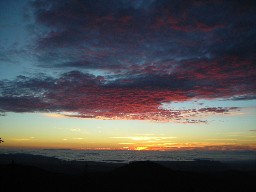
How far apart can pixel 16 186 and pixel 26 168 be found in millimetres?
7561

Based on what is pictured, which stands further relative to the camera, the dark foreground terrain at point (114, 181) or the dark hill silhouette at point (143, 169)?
the dark hill silhouette at point (143, 169)

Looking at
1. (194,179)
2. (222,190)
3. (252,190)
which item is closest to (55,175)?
(194,179)

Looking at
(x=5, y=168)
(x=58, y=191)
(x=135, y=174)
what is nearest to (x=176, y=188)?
(x=135, y=174)

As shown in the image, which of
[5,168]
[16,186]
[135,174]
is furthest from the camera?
[135,174]

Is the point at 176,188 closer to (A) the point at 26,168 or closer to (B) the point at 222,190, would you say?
(B) the point at 222,190

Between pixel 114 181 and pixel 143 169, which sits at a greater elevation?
pixel 143 169

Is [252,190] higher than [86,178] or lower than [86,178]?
lower

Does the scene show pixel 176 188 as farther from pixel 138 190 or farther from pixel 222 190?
pixel 222 190

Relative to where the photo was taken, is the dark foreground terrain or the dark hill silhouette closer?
the dark foreground terrain

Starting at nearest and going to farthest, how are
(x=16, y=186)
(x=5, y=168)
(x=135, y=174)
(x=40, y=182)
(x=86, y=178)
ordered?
1. (x=16, y=186)
2. (x=40, y=182)
3. (x=5, y=168)
4. (x=86, y=178)
5. (x=135, y=174)

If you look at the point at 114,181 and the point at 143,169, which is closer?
the point at 114,181

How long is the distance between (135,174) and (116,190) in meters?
7.24

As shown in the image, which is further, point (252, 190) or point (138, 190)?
point (252, 190)

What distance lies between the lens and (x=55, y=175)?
120ft
